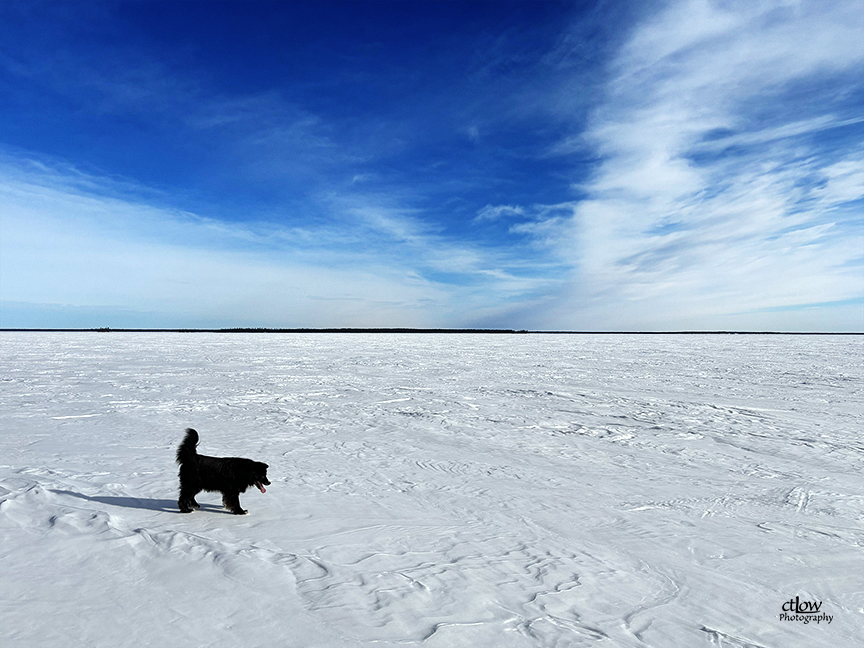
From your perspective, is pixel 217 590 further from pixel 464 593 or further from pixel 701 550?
pixel 701 550

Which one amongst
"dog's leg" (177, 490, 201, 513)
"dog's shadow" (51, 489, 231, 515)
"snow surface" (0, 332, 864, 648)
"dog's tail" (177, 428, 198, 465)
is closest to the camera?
"snow surface" (0, 332, 864, 648)

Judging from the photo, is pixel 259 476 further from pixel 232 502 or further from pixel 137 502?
pixel 137 502

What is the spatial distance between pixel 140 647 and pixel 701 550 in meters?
4.09

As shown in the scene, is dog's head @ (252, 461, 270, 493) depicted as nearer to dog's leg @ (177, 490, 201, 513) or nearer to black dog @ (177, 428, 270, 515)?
black dog @ (177, 428, 270, 515)

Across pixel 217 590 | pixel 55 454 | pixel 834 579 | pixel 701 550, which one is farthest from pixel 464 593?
pixel 55 454

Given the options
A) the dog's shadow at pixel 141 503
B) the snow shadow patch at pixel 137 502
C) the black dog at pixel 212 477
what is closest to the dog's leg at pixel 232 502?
the black dog at pixel 212 477

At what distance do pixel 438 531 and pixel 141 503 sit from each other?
301 cm

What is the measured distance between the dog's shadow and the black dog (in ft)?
0.57

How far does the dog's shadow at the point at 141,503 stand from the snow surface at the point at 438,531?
0.04 m

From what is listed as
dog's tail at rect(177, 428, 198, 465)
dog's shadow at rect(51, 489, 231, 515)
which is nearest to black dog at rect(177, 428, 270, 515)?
dog's tail at rect(177, 428, 198, 465)

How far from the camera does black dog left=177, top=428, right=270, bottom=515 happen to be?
443 centimetres

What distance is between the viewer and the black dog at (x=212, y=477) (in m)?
4.43

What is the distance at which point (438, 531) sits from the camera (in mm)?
4273

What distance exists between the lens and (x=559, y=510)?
4844mm
